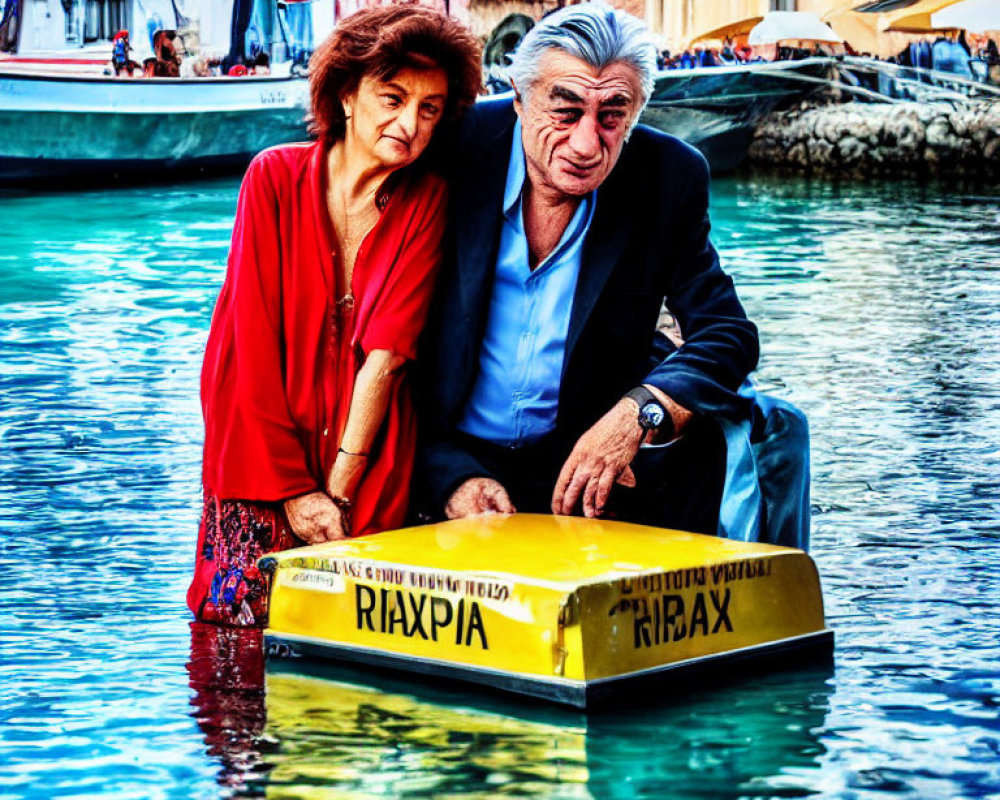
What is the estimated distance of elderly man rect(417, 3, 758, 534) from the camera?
12.8 feet

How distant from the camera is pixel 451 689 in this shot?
3.75m

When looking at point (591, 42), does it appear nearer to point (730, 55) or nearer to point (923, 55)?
point (923, 55)

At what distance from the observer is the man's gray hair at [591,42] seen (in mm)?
3840

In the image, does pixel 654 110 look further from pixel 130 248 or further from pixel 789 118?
pixel 130 248

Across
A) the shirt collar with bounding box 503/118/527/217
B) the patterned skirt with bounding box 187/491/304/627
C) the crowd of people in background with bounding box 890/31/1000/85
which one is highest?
the crowd of people in background with bounding box 890/31/1000/85

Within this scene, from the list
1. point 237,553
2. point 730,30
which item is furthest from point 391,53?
point 730,30

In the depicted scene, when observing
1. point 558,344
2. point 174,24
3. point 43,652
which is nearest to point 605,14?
point 558,344

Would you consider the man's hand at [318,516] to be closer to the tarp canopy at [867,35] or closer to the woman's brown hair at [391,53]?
the woman's brown hair at [391,53]

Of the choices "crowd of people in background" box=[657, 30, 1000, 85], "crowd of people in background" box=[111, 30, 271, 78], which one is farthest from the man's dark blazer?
"crowd of people in background" box=[657, 30, 1000, 85]

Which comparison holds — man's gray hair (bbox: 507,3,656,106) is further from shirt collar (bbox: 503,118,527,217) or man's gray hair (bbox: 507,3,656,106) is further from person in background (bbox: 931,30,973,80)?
person in background (bbox: 931,30,973,80)

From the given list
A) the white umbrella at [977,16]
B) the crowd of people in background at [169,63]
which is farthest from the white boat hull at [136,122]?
the white umbrella at [977,16]

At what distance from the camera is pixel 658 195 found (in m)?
4.03

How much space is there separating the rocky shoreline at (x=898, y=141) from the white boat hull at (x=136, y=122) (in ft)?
25.4

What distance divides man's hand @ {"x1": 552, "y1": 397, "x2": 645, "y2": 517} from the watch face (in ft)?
0.06
